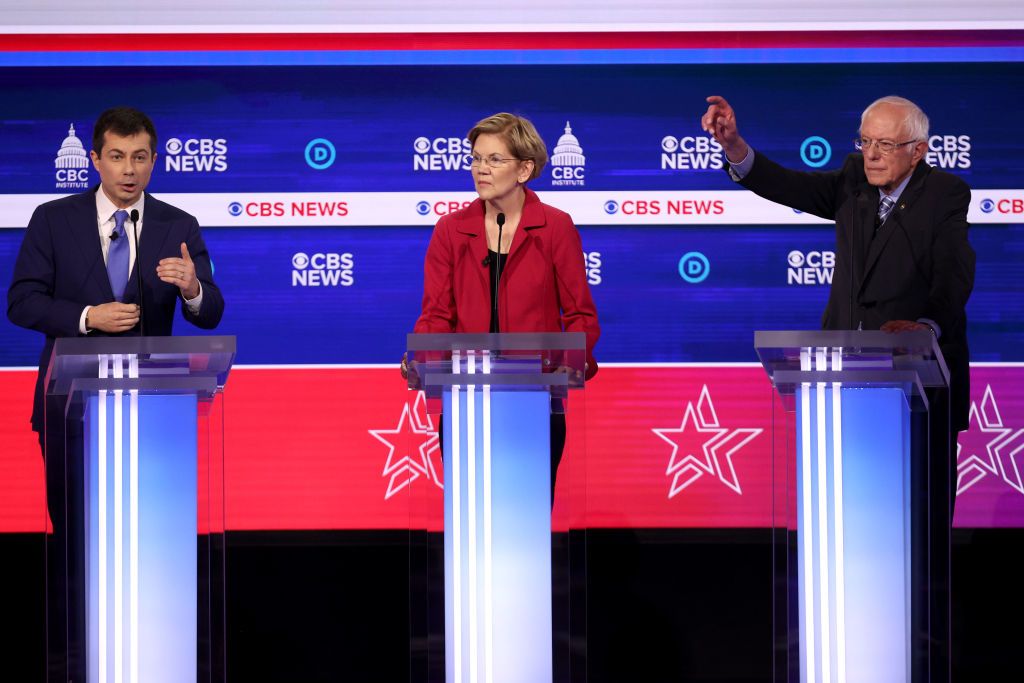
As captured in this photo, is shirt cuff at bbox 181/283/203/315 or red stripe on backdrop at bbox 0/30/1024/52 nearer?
shirt cuff at bbox 181/283/203/315

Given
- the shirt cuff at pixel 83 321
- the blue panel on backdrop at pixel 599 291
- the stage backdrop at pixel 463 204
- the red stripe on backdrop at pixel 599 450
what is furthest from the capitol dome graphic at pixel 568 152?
the shirt cuff at pixel 83 321

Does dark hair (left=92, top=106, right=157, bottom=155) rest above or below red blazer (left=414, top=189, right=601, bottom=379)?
above

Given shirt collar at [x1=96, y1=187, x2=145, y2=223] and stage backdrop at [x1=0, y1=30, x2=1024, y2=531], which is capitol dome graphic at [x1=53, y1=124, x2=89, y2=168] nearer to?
stage backdrop at [x1=0, y1=30, x2=1024, y2=531]

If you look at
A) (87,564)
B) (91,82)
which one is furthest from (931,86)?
(87,564)

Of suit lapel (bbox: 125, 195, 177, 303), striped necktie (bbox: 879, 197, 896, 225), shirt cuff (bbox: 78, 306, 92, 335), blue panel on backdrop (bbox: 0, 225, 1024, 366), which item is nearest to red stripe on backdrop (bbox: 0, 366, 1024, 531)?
blue panel on backdrop (bbox: 0, 225, 1024, 366)

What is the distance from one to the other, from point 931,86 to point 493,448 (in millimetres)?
3194

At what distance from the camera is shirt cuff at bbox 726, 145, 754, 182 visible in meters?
3.80

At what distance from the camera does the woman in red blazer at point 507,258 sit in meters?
3.33

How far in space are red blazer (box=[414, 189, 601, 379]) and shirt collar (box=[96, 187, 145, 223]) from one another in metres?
0.89

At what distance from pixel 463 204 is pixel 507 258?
164 cm

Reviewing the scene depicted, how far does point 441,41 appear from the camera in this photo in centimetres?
495

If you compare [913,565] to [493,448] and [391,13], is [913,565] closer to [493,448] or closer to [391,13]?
[493,448]

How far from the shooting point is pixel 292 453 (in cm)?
500

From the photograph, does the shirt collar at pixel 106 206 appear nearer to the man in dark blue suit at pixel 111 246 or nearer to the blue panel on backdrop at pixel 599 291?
the man in dark blue suit at pixel 111 246
